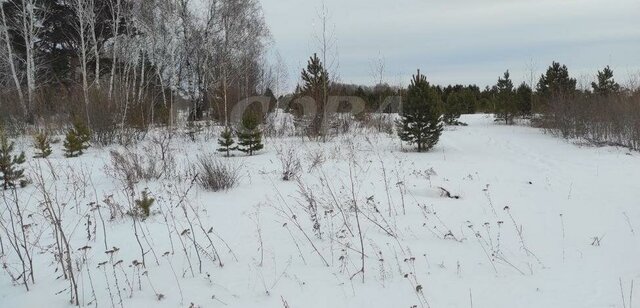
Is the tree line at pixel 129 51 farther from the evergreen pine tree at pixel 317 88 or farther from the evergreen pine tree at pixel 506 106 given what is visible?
the evergreen pine tree at pixel 506 106

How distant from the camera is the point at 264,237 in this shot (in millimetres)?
4488

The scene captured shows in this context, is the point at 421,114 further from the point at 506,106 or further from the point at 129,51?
the point at 129,51

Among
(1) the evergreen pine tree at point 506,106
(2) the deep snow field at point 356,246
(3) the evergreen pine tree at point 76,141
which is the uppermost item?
(1) the evergreen pine tree at point 506,106

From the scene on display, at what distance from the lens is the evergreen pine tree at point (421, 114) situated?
1091 centimetres

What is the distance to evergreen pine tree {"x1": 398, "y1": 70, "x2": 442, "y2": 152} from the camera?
430 inches

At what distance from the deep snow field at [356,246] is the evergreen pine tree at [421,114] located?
380 cm

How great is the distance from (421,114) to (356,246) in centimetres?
738

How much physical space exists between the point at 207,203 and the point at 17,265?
215 cm

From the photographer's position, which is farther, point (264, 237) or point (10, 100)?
point (10, 100)

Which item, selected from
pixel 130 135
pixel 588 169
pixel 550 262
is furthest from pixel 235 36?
pixel 550 262

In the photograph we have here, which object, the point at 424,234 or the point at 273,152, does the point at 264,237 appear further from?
the point at 273,152

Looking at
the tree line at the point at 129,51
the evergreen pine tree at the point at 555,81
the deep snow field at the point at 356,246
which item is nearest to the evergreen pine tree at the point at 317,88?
the tree line at the point at 129,51

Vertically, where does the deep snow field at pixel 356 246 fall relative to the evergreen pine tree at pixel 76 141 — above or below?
below

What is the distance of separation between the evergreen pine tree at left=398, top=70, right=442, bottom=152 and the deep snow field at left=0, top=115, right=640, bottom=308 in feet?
12.5
